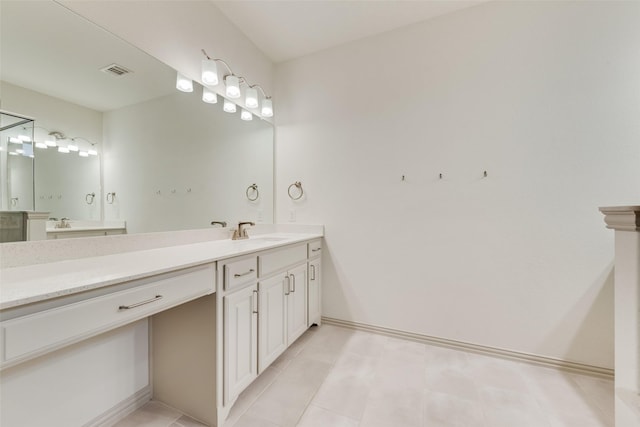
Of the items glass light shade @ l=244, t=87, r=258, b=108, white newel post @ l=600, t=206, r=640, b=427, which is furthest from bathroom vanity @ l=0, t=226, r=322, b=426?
white newel post @ l=600, t=206, r=640, b=427

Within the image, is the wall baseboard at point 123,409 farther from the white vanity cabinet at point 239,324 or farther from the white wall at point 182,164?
the white wall at point 182,164

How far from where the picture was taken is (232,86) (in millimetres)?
2061

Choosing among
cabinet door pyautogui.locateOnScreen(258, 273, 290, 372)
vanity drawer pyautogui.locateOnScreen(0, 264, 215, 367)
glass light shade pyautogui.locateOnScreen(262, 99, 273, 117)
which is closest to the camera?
vanity drawer pyautogui.locateOnScreen(0, 264, 215, 367)

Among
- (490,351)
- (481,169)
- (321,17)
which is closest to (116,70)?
(321,17)

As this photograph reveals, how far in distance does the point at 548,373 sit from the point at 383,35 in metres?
2.95

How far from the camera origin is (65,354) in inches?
46.6

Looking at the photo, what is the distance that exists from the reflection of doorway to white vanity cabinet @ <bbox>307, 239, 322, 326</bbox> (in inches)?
67.0

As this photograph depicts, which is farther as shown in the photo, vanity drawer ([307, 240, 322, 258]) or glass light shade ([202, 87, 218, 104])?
vanity drawer ([307, 240, 322, 258])

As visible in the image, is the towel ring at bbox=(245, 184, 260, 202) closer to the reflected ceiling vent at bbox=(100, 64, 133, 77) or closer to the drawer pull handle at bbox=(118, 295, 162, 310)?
the reflected ceiling vent at bbox=(100, 64, 133, 77)

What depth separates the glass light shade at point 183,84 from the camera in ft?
5.67

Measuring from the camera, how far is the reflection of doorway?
1.02 m

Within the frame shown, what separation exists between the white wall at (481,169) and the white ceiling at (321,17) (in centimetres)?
10

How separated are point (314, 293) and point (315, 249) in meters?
0.40

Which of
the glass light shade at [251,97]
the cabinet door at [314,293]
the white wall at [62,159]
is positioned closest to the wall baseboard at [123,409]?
the white wall at [62,159]
